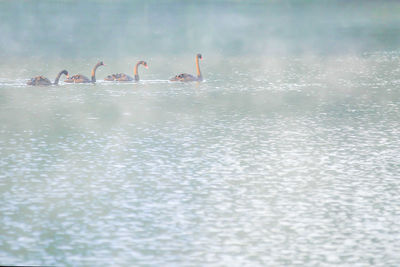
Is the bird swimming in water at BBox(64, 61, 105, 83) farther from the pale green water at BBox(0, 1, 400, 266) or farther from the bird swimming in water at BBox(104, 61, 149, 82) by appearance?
the bird swimming in water at BBox(104, 61, 149, 82)

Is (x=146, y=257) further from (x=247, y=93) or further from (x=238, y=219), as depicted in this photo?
(x=247, y=93)

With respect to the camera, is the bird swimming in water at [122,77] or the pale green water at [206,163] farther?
the bird swimming in water at [122,77]

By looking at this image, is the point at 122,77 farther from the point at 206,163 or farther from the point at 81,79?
the point at 206,163

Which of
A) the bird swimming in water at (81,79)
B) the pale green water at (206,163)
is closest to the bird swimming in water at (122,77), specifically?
the pale green water at (206,163)

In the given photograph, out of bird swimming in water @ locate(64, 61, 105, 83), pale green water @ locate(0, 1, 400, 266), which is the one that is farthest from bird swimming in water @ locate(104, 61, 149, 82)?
bird swimming in water @ locate(64, 61, 105, 83)

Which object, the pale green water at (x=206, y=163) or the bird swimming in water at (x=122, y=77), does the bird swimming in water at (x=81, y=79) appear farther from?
the bird swimming in water at (x=122, y=77)

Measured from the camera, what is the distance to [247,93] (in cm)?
2492

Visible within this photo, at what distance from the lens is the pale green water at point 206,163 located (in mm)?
11352

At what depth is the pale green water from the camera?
1135 cm

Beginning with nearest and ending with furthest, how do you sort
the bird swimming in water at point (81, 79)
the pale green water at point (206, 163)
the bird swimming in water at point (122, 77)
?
the pale green water at point (206, 163)
the bird swimming in water at point (81, 79)
the bird swimming in water at point (122, 77)

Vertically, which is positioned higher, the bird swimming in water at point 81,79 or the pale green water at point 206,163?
the bird swimming in water at point 81,79

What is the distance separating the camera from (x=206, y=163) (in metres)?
15.9

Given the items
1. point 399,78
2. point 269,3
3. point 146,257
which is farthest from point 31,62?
point 269,3

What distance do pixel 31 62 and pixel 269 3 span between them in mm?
61573
